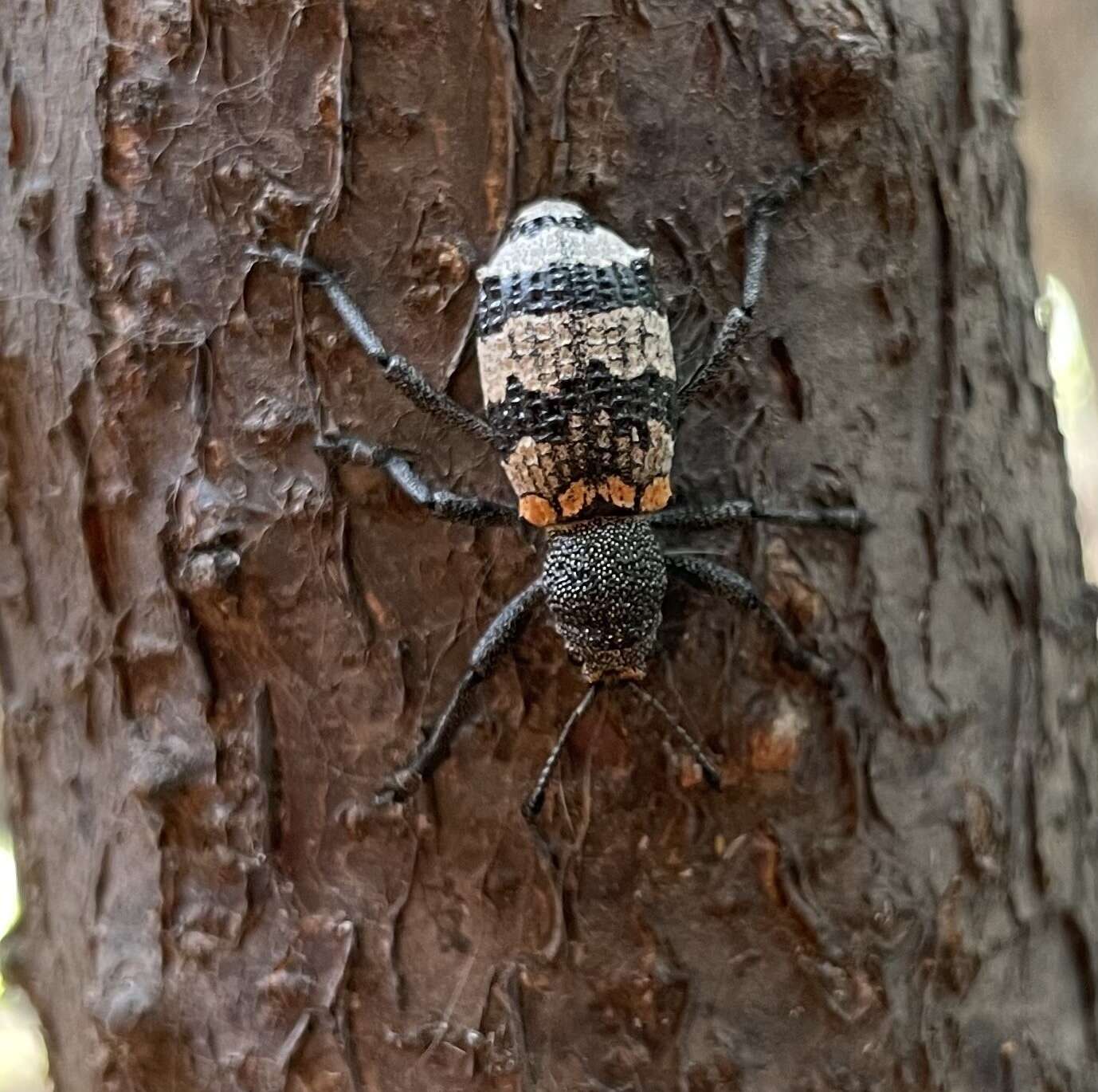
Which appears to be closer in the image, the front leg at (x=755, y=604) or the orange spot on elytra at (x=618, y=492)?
the front leg at (x=755, y=604)

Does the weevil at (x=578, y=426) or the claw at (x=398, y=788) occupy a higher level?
the weevil at (x=578, y=426)

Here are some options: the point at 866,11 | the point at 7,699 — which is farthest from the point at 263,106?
the point at 7,699

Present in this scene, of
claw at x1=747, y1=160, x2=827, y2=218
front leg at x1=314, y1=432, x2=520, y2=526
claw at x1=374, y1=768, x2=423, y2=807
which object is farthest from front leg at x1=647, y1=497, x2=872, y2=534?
claw at x1=374, y1=768, x2=423, y2=807

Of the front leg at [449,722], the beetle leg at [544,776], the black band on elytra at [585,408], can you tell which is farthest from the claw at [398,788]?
the black band on elytra at [585,408]

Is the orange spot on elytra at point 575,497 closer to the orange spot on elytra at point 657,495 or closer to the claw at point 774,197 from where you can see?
the orange spot on elytra at point 657,495

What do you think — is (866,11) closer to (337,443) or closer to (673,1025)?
(337,443)
